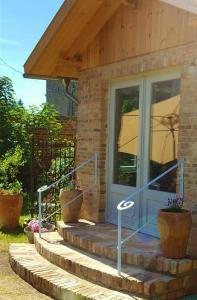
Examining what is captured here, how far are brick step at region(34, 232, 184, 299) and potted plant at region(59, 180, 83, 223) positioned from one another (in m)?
0.93

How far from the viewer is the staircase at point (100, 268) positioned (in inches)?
185

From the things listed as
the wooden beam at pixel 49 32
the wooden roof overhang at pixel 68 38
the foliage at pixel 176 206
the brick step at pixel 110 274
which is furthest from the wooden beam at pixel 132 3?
the brick step at pixel 110 274

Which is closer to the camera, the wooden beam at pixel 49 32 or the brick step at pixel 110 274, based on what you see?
the brick step at pixel 110 274

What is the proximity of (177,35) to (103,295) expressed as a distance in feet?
11.0

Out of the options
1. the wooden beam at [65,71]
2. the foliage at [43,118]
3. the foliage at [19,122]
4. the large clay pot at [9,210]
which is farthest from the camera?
the foliage at [43,118]

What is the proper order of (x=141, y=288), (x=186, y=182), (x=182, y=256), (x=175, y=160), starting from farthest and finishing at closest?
1. (x=175, y=160)
2. (x=186, y=182)
3. (x=182, y=256)
4. (x=141, y=288)

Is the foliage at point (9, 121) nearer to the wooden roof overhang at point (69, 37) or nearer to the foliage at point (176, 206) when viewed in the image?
the wooden roof overhang at point (69, 37)

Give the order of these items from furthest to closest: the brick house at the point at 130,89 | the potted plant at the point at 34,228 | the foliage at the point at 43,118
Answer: the foliage at the point at 43,118, the potted plant at the point at 34,228, the brick house at the point at 130,89

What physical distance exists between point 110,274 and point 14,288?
1393 mm

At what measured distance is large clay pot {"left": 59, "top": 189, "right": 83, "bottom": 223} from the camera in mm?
7078

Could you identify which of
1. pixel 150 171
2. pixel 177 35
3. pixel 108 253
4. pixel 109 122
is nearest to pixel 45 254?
pixel 108 253

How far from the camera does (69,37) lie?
7332 millimetres

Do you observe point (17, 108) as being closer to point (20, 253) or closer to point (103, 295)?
point (20, 253)

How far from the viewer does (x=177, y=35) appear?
221 inches
